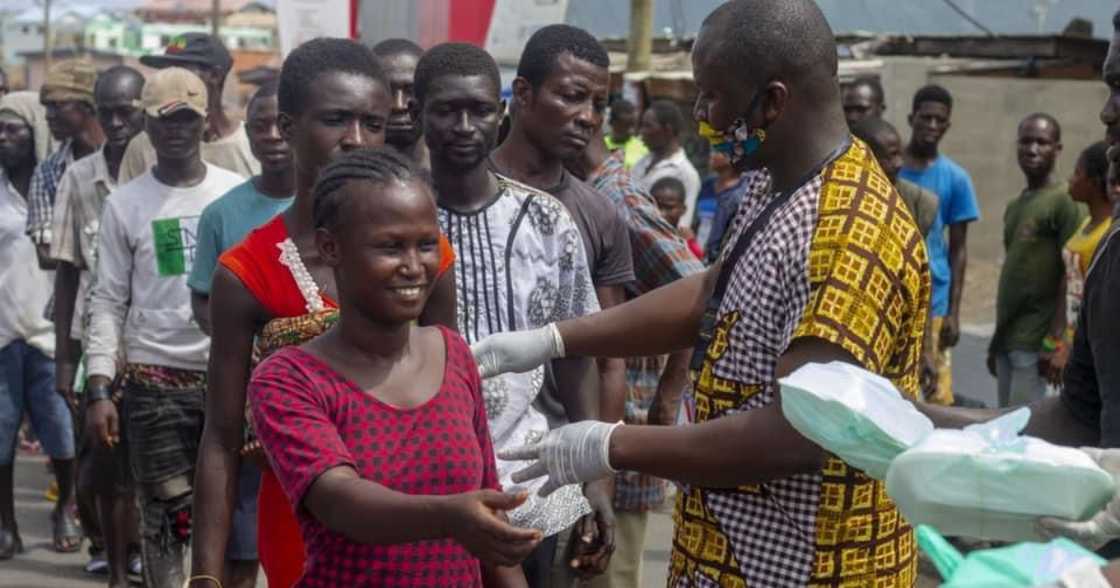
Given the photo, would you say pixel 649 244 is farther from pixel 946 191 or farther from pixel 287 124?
pixel 946 191

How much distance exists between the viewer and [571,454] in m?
3.19

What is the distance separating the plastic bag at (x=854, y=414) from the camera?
2.57m

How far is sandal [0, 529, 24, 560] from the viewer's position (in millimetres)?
7867

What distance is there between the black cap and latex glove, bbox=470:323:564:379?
4249 millimetres

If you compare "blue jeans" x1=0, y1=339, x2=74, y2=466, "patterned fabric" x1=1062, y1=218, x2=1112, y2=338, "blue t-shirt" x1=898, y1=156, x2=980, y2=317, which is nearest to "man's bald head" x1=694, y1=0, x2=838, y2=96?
"patterned fabric" x1=1062, y1=218, x2=1112, y2=338

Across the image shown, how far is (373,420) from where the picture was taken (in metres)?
3.12

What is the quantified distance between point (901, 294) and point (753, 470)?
40 centimetres

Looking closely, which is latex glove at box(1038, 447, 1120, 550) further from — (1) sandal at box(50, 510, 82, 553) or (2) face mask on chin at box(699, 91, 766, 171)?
(1) sandal at box(50, 510, 82, 553)

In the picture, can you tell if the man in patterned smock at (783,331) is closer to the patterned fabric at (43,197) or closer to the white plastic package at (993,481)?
the white plastic package at (993,481)

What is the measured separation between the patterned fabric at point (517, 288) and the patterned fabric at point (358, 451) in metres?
1.07

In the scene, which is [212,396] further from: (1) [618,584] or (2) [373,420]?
(1) [618,584]

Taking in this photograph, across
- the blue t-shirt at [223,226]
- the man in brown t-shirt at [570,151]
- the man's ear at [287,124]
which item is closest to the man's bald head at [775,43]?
the man's ear at [287,124]

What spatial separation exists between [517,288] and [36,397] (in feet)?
14.9

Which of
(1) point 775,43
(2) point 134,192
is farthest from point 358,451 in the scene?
(2) point 134,192
